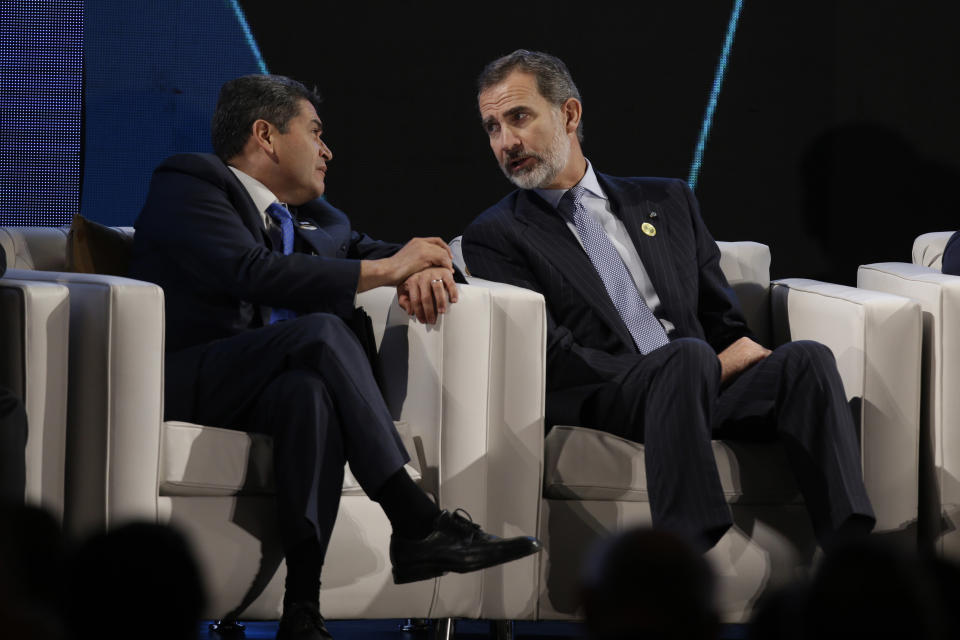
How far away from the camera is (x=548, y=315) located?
286cm

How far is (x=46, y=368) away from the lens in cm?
215

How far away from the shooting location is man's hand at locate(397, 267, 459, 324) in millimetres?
2465

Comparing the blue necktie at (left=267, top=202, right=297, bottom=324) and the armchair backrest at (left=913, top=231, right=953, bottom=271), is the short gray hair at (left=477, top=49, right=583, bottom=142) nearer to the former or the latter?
the blue necktie at (left=267, top=202, right=297, bottom=324)

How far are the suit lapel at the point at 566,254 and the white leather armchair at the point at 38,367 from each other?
45.9 inches

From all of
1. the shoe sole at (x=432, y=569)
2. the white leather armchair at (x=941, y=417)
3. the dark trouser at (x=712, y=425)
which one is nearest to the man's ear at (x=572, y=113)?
the dark trouser at (x=712, y=425)

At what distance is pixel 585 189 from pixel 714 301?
419 mm

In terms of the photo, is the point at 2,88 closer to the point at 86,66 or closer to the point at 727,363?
the point at 86,66

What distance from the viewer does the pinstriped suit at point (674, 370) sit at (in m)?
2.35

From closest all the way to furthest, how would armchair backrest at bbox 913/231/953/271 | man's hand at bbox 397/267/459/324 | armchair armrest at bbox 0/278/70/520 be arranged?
armchair armrest at bbox 0/278/70/520 → man's hand at bbox 397/267/459/324 → armchair backrest at bbox 913/231/953/271

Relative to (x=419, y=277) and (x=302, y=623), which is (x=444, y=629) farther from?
(x=419, y=277)

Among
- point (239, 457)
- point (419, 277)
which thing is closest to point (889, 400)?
point (419, 277)

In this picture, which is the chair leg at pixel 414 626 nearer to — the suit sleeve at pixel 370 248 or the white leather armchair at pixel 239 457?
the white leather armchair at pixel 239 457

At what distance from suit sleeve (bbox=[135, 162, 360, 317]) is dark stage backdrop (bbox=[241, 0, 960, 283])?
1174 millimetres

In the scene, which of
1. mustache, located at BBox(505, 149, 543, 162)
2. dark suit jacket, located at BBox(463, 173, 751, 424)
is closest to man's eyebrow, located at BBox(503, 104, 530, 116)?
mustache, located at BBox(505, 149, 543, 162)
